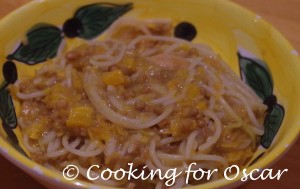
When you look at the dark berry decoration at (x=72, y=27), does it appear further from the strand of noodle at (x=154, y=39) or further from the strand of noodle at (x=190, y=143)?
the strand of noodle at (x=190, y=143)

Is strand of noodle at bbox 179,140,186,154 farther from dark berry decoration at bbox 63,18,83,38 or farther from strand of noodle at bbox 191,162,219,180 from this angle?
dark berry decoration at bbox 63,18,83,38

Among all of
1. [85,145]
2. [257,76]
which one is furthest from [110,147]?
[257,76]

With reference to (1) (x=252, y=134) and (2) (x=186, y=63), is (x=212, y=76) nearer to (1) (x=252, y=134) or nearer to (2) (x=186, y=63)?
(2) (x=186, y=63)

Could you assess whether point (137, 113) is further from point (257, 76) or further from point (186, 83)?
point (257, 76)

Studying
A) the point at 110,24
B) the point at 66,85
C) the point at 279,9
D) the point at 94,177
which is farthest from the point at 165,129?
the point at 279,9

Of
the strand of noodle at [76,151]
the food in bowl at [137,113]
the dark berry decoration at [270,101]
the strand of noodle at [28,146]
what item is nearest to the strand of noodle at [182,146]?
the food in bowl at [137,113]

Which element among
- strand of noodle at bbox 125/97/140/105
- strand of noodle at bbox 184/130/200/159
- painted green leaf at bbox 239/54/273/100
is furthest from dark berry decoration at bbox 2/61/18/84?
painted green leaf at bbox 239/54/273/100

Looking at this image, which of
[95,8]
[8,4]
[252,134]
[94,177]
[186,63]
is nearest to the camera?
[94,177]
